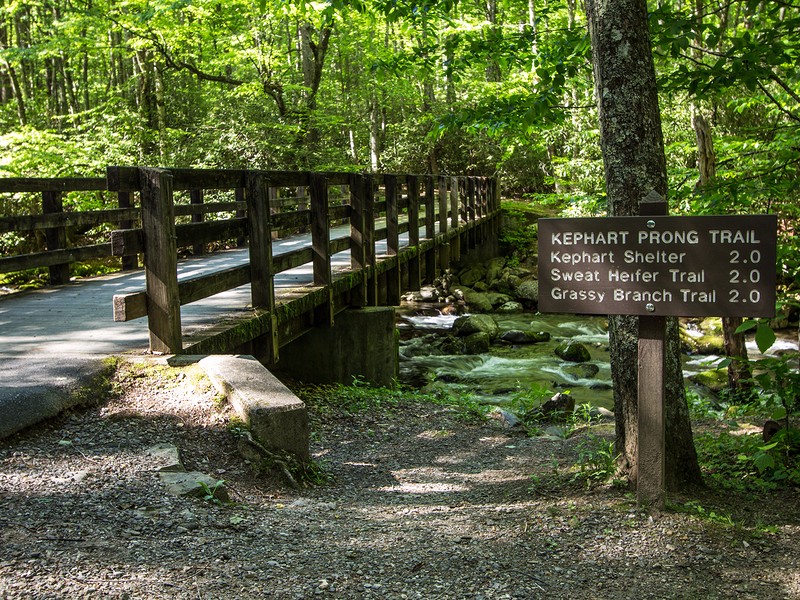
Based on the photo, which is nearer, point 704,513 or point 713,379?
point 704,513

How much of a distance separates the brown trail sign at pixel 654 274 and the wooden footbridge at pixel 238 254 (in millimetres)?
3105

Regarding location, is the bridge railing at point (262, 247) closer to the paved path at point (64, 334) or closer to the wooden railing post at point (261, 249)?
the wooden railing post at point (261, 249)

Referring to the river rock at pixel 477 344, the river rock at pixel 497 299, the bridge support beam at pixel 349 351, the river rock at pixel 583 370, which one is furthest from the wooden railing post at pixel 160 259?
the river rock at pixel 497 299

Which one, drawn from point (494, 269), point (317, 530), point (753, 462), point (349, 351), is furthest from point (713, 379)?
point (494, 269)

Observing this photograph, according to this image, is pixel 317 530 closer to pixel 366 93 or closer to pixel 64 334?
pixel 64 334

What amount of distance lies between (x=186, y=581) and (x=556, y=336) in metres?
15.4

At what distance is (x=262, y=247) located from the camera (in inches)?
286

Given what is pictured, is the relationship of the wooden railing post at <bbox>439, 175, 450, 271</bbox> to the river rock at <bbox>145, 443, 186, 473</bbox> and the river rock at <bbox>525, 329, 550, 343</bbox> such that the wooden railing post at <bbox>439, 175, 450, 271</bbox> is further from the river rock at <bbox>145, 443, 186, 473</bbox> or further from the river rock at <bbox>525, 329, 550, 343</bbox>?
the river rock at <bbox>145, 443, 186, 473</bbox>

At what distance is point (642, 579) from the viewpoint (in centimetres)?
349

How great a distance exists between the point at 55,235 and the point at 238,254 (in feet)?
12.6

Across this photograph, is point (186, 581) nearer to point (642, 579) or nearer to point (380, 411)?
point (642, 579)

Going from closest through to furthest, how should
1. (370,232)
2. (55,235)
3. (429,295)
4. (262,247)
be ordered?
(262,247)
(55,235)
(370,232)
(429,295)

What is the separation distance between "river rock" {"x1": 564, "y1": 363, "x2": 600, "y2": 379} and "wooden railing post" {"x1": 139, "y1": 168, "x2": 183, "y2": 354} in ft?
31.0

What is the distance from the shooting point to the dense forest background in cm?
794
